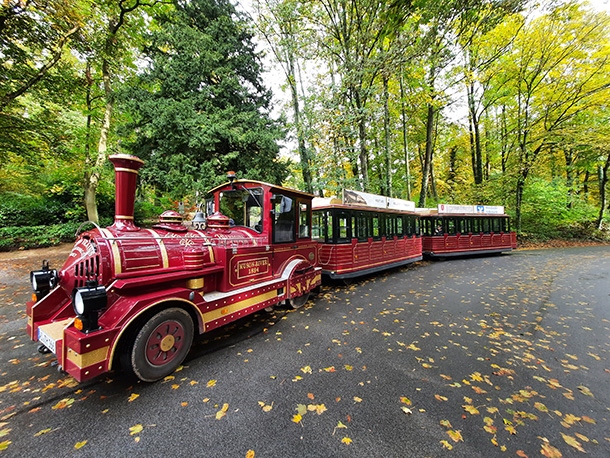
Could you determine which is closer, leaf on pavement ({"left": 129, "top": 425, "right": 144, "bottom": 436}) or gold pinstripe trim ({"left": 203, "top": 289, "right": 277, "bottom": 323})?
leaf on pavement ({"left": 129, "top": 425, "right": 144, "bottom": 436})

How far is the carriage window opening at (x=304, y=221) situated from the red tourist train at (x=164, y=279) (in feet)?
0.08

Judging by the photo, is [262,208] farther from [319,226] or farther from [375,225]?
[375,225]

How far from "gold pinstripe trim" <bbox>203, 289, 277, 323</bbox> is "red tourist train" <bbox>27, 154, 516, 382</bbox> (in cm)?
2

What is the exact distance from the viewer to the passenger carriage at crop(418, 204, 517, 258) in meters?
12.5

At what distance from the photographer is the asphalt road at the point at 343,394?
6.38ft

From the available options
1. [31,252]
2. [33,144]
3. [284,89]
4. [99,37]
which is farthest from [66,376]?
[284,89]

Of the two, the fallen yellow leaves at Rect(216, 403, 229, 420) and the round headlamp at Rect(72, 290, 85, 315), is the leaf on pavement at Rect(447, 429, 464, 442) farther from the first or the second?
the round headlamp at Rect(72, 290, 85, 315)

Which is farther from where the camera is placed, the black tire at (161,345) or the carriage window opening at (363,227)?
the carriage window opening at (363,227)

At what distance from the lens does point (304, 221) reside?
210 inches

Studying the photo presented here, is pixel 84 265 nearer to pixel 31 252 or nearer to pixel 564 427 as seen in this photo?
pixel 564 427

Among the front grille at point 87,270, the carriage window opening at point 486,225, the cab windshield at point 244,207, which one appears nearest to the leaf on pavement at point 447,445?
the cab windshield at point 244,207

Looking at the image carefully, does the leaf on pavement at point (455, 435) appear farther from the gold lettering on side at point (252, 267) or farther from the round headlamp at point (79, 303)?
the round headlamp at point (79, 303)

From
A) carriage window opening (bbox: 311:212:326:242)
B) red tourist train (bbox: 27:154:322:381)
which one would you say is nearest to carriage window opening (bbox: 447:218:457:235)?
carriage window opening (bbox: 311:212:326:242)

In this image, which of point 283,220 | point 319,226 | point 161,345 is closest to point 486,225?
point 319,226
